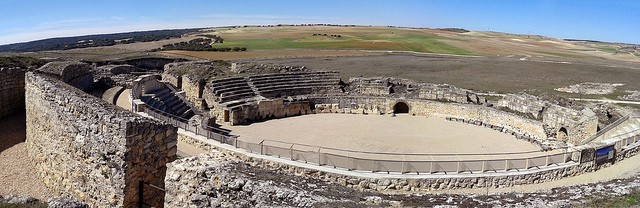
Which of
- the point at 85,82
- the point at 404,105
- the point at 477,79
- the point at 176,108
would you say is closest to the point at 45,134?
the point at 176,108

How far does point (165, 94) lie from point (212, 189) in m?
24.6

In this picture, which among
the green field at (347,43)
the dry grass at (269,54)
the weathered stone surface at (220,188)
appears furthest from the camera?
the green field at (347,43)

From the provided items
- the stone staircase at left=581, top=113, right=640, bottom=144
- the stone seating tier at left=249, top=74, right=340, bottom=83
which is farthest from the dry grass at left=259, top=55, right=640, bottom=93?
the stone staircase at left=581, top=113, right=640, bottom=144

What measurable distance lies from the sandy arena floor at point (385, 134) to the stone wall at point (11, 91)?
11257 mm

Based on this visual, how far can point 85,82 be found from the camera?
104ft

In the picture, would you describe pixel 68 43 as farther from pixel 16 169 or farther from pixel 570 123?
pixel 570 123

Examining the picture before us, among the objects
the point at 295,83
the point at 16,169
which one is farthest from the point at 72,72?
the point at 295,83

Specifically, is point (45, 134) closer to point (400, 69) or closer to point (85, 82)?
point (85, 82)

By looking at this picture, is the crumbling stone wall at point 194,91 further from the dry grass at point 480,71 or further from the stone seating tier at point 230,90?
the dry grass at point 480,71

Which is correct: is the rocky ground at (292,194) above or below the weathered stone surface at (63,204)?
above

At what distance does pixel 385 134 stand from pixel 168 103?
552 inches

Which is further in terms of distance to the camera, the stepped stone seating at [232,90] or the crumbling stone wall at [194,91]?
the crumbling stone wall at [194,91]

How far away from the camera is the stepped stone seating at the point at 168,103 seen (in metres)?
27.7

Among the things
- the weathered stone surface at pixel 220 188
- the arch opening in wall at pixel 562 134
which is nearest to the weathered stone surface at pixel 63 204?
the weathered stone surface at pixel 220 188
